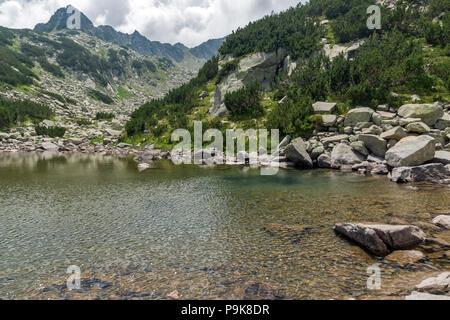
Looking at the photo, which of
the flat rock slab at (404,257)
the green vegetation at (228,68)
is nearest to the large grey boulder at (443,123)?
the flat rock slab at (404,257)

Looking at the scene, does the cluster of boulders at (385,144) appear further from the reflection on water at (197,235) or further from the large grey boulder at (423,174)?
the reflection on water at (197,235)

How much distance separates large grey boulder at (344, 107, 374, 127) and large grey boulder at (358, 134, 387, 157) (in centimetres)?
630

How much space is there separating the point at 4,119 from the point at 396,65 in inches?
4828

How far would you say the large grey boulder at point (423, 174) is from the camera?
26.4 m

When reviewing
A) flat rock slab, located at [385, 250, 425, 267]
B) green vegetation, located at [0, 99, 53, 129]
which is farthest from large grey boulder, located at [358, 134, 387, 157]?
green vegetation, located at [0, 99, 53, 129]

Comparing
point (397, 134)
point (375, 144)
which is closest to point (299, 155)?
point (375, 144)

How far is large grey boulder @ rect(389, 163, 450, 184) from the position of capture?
26375 mm

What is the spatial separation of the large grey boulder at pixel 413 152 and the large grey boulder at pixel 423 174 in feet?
7.45

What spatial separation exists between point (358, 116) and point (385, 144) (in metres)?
9.00

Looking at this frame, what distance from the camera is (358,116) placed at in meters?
42.8

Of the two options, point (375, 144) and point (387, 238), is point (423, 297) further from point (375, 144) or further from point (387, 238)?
point (375, 144)

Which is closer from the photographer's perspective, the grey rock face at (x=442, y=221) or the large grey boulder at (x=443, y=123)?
the grey rock face at (x=442, y=221)

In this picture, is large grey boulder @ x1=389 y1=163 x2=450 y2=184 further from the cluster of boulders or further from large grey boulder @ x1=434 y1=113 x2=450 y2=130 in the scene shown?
large grey boulder @ x1=434 y1=113 x2=450 y2=130
